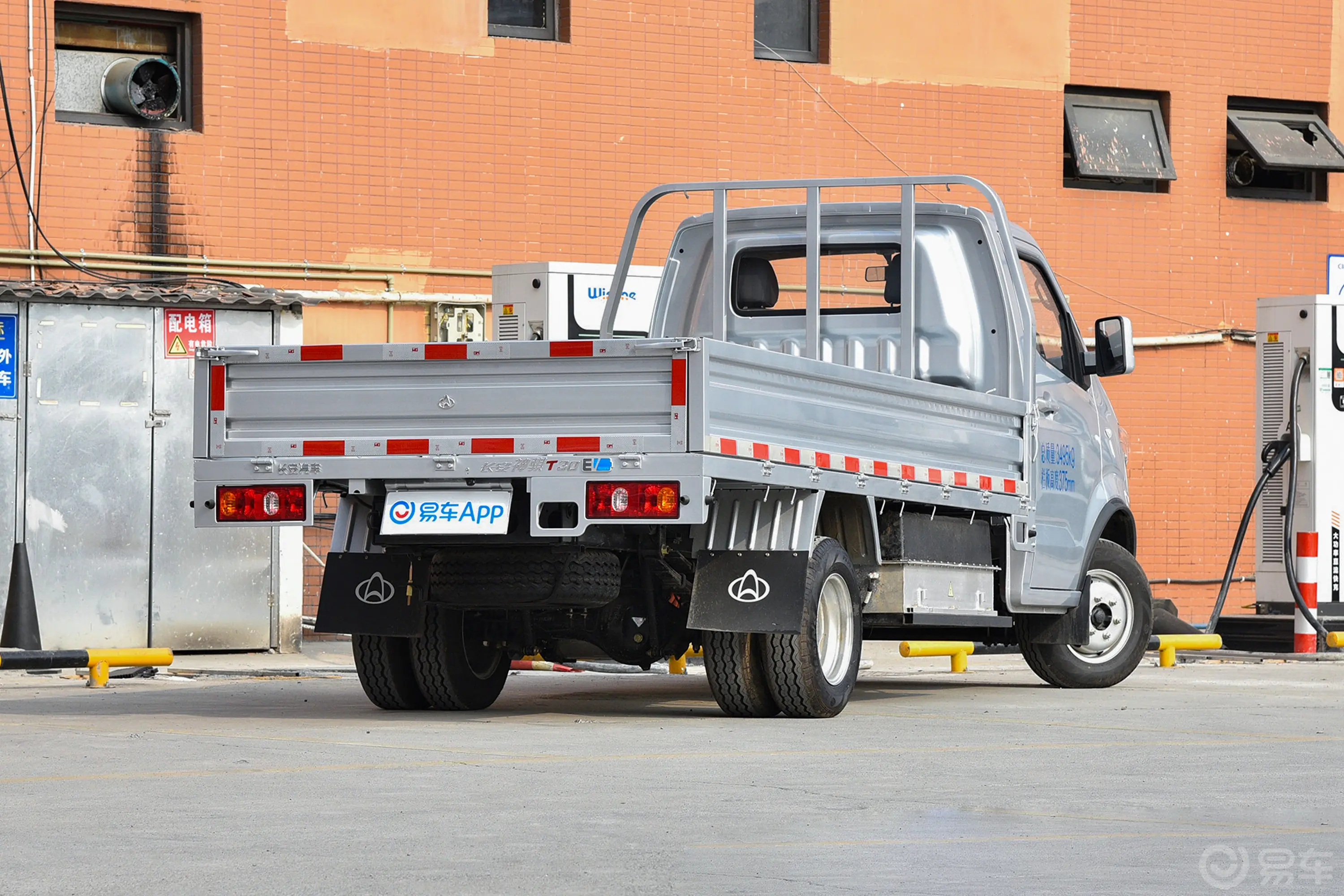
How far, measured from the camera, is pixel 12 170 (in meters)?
16.7

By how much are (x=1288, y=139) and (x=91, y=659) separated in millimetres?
13239

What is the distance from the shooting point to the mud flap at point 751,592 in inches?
380

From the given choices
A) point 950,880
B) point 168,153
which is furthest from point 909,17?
point 950,880

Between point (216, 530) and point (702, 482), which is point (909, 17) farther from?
point (702, 482)

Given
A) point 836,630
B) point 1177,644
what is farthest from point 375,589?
point 1177,644

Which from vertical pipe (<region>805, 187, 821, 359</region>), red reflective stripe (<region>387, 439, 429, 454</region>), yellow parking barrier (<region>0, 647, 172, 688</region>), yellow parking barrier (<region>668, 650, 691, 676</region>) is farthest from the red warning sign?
red reflective stripe (<region>387, 439, 429, 454</region>)

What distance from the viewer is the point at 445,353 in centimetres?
953

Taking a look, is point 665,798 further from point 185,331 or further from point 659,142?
point 659,142

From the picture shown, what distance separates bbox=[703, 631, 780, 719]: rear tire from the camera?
9945 millimetres

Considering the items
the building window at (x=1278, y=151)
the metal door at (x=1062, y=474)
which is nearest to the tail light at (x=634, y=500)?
the metal door at (x=1062, y=474)

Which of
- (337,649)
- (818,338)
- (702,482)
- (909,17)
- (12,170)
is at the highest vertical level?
(909,17)

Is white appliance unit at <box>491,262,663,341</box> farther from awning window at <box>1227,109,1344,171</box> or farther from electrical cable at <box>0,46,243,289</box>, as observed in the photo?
awning window at <box>1227,109,1344,171</box>

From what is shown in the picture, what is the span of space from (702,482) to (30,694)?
16.3ft

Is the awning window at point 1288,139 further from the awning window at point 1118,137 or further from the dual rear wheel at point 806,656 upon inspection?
the dual rear wheel at point 806,656
